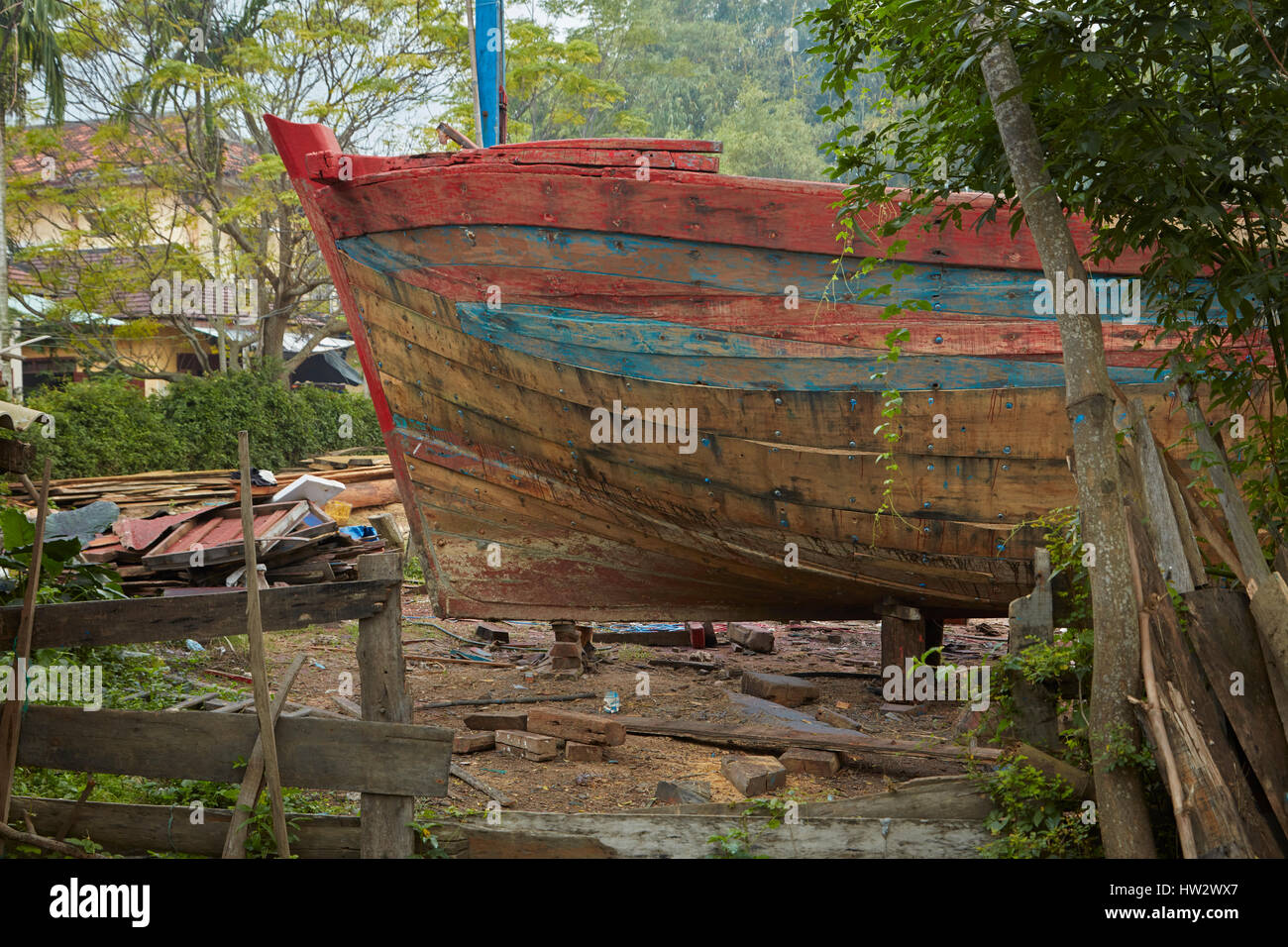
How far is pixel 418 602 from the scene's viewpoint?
9.78 metres

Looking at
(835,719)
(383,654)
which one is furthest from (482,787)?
(835,719)

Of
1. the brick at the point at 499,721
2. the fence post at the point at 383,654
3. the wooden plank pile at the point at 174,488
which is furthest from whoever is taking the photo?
the wooden plank pile at the point at 174,488

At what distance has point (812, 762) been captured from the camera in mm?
4543

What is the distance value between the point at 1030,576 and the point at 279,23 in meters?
15.1

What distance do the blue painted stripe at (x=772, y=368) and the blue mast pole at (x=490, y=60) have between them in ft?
6.76

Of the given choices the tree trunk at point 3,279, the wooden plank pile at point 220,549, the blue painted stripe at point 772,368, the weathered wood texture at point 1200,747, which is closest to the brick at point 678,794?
the weathered wood texture at point 1200,747

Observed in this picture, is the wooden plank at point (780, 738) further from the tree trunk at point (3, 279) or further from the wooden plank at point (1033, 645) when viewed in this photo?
the tree trunk at point (3, 279)

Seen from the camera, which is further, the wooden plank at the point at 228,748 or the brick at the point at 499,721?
the brick at the point at 499,721

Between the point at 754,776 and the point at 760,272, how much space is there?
7.88 ft

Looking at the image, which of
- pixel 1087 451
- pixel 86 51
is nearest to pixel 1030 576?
pixel 1087 451

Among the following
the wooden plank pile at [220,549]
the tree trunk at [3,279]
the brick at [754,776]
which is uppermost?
the tree trunk at [3,279]

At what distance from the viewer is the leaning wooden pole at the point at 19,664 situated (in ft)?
10.3

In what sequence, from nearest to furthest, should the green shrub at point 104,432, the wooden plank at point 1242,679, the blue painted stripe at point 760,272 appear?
the wooden plank at point 1242,679 → the blue painted stripe at point 760,272 → the green shrub at point 104,432

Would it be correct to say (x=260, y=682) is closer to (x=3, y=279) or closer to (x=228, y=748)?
(x=228, y=748)
